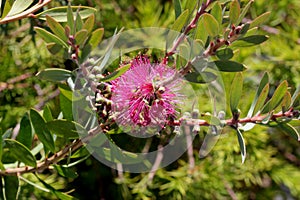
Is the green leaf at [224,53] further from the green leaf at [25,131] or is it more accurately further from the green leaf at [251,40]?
the green leaf at [25,131]

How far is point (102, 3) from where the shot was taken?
1114mm

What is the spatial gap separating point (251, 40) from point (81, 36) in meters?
0.18

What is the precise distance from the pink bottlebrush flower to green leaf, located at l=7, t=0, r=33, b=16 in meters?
0.17

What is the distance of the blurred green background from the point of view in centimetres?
102

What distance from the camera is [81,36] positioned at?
1.53 feet

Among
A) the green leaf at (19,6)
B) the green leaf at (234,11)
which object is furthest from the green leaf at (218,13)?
the green leaf at (19,6)

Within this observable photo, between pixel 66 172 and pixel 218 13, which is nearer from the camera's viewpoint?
pixel 218 13

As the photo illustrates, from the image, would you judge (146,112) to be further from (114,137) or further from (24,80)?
(24,80)

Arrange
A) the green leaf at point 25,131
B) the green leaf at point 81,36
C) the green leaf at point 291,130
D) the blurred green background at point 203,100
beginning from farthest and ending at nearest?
the blurred green background at point 203,100, the green leaf at point 25,131, the green leaf at point 291,130, the green leaf at point 81,36

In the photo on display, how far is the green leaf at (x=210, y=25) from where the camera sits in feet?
1.61

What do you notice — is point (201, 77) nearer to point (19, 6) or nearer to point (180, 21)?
point (180, 21)

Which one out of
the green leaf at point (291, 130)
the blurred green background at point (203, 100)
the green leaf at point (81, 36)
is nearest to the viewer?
the green leaf at point (81, 36)

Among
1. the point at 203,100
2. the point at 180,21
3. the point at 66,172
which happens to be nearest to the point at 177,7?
the point at 180,21

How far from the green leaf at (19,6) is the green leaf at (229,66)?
25cm
